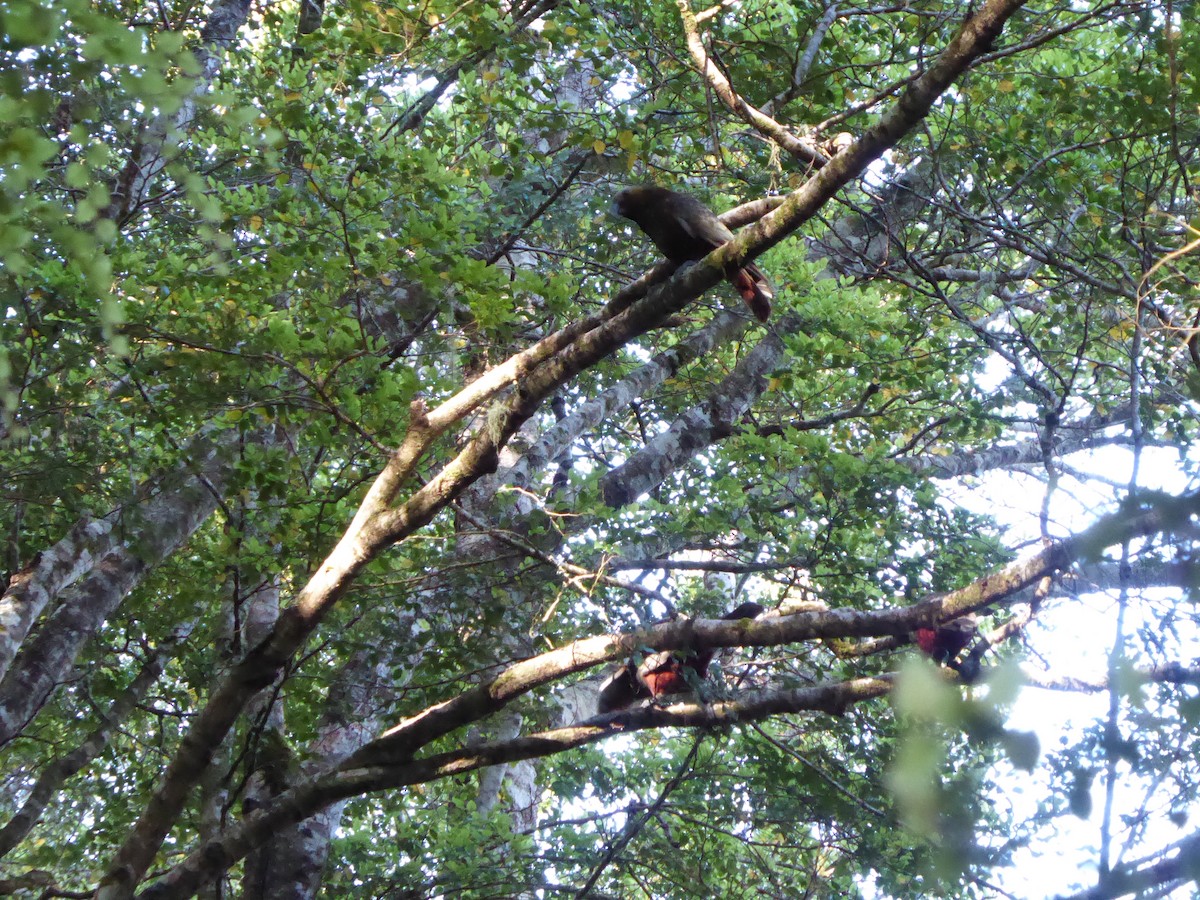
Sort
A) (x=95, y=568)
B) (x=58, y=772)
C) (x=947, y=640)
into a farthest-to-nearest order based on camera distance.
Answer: (x=95, y=568), (x=58, y=772), (x=947, y=640)

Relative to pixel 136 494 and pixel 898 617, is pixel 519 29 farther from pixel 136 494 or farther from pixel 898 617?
pixel 898 617

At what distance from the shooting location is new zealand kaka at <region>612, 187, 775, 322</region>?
363cm

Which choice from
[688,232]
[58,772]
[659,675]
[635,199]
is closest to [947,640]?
[659,675]

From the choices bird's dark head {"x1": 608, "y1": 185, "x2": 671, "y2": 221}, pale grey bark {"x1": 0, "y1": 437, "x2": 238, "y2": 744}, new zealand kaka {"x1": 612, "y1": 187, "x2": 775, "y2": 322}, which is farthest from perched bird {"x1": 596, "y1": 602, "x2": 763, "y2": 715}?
pale grey bark {"x1": 0, "y1": 437, "x2": 238, "y2": 744}

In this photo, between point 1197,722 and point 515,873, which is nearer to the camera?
point 1197,722

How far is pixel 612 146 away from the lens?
18.2 ft

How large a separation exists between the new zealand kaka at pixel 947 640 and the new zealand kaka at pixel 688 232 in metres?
1.36

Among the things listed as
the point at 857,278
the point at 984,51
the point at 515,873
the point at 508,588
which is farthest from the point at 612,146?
the point at 515,873

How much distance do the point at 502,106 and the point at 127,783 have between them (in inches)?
191

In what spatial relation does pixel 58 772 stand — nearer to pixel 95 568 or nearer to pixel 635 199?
pixel 95 568

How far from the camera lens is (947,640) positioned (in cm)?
310

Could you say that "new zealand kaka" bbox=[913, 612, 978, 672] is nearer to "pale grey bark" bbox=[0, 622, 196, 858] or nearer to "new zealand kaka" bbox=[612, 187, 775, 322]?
"new zealand kaka" bbox=[612, 187, 775, 322]

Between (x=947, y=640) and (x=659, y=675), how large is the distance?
50.2 inches

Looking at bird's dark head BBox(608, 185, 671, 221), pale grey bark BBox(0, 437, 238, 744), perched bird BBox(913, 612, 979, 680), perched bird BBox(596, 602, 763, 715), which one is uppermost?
bird's dark head BBox(608, 185, 671, 221)
